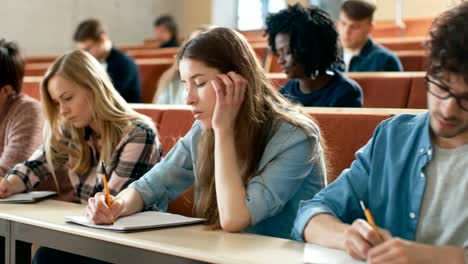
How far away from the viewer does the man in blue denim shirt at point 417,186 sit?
4.46 feet

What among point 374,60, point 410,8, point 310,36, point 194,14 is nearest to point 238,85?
point 310,36

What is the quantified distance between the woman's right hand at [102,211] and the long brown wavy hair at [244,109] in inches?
9.1

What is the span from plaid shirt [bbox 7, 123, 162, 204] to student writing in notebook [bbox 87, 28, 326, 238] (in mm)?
291

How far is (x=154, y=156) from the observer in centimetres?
239

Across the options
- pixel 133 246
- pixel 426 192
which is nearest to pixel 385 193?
pixel 426 192

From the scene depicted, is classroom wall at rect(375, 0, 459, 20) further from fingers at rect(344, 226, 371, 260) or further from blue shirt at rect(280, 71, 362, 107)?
fingers at rect(344, 226, 371, 260)

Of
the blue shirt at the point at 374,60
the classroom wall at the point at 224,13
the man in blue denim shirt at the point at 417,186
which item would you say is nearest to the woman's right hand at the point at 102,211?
the man in blue denim shirt at the point at 417,186

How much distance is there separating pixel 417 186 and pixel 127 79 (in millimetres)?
3727

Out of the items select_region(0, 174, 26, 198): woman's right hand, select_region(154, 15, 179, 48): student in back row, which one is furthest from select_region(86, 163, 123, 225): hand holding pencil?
select_region(154, 15, 179, 48): student in back row

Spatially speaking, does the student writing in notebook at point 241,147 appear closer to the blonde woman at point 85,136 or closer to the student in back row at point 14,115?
the blonde woman at point 85,136

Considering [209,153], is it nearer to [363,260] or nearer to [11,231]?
[11,231]

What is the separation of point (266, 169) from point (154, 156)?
615mm

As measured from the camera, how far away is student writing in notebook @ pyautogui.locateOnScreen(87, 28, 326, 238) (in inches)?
71.7

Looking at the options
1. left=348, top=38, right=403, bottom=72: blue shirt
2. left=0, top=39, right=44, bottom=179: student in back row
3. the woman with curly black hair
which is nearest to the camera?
left=0, top=39, right=44, bottom=179: student in back row
